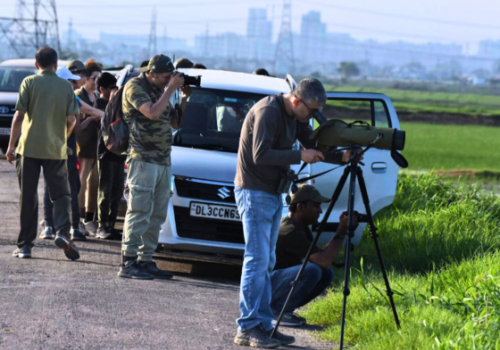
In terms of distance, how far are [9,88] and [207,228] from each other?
1275 centimetres

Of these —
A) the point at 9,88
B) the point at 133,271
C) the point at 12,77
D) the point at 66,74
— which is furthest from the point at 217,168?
the point at 12,77

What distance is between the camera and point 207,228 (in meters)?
8.31

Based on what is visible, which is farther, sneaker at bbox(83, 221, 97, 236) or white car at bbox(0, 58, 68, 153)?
white car at bbox(0, 58, 68, 153)

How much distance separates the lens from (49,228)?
973 centimetres

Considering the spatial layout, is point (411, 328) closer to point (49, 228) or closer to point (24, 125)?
point (24, 125)

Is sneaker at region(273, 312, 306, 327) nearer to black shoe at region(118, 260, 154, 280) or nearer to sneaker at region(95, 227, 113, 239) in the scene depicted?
black shoe at region(118, 260, 154, 280)

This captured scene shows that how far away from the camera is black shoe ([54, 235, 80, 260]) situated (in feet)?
27.5

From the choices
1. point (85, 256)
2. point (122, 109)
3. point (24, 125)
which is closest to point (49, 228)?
point (85, 256)

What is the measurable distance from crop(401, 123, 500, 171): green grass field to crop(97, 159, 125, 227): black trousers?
12.2 m

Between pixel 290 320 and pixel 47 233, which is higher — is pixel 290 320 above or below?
above

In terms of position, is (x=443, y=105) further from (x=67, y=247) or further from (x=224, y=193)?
(x=67, y=247)

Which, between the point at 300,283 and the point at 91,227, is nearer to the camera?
the point at 300,283

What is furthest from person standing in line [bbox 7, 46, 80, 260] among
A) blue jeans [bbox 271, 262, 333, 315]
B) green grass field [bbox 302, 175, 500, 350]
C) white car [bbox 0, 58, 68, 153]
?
white car [bbox 0, 58, 68, 153]

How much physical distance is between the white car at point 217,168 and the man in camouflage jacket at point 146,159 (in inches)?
15.3
